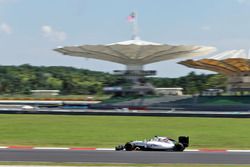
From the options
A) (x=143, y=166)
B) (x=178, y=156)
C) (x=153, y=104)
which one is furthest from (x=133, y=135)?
(x=153, y=104)

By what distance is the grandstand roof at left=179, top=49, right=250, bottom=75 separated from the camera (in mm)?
106500

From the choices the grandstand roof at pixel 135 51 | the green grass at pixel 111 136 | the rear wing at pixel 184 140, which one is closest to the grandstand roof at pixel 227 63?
the grandstand roof at pixel 135 51

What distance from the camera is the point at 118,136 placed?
129 feet

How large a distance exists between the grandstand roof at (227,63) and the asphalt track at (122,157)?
80334 millimetres

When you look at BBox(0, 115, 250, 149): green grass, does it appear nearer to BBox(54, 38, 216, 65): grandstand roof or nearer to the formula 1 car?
the formula 1 car

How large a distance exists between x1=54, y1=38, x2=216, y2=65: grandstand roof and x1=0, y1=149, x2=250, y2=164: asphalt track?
83.5 meters

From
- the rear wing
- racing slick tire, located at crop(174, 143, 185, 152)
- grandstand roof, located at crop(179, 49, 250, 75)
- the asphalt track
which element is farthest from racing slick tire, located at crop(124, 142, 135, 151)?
grandstand roof, located at crop(179, 49, 250, 75)

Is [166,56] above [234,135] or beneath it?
above

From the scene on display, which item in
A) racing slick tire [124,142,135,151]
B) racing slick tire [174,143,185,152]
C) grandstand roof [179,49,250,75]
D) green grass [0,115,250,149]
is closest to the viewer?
racing slick tire [124,142,135,151]

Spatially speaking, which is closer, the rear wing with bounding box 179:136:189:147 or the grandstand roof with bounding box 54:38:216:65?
the rear wing with bounding box 179:136:189:147

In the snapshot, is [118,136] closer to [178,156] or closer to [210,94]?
[178,156]

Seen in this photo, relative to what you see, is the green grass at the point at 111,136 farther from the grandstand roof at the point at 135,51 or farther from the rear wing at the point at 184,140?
the grandstand roof at the point at 135,51

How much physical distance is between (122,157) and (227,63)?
8695cm

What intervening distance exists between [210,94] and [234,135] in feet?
257
